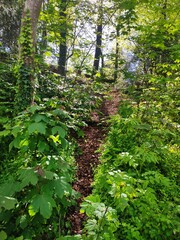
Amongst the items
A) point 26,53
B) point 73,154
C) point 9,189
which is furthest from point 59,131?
point 26,53

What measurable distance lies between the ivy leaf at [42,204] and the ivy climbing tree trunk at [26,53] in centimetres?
367

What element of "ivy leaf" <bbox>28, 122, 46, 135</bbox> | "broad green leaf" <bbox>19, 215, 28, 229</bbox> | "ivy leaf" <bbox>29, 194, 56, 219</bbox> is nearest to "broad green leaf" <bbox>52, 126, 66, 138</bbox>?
"ivy leaf" <bbox>28, 122, 46, 135</bbox>

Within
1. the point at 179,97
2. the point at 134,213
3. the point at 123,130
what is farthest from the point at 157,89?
the point at 134,213

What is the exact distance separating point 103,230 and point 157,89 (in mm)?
5333

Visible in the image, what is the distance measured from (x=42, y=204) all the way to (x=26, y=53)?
4.25 meters

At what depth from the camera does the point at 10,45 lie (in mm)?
9305

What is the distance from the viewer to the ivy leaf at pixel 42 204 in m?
1.81

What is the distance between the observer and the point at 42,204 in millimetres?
1845

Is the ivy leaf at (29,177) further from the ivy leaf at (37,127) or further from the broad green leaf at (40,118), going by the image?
the broad green leaf at (40,118)

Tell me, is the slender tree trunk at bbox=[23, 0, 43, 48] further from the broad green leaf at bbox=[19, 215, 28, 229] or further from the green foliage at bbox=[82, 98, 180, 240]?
the broad green leaf at bbox=[19, 215, 28, 229]

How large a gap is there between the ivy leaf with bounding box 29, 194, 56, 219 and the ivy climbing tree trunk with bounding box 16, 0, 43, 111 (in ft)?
12.0

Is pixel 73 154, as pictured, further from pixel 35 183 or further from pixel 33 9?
pixel 35 183

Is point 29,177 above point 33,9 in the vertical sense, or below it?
below

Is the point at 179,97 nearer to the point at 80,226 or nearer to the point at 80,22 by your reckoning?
the point at 80,226
